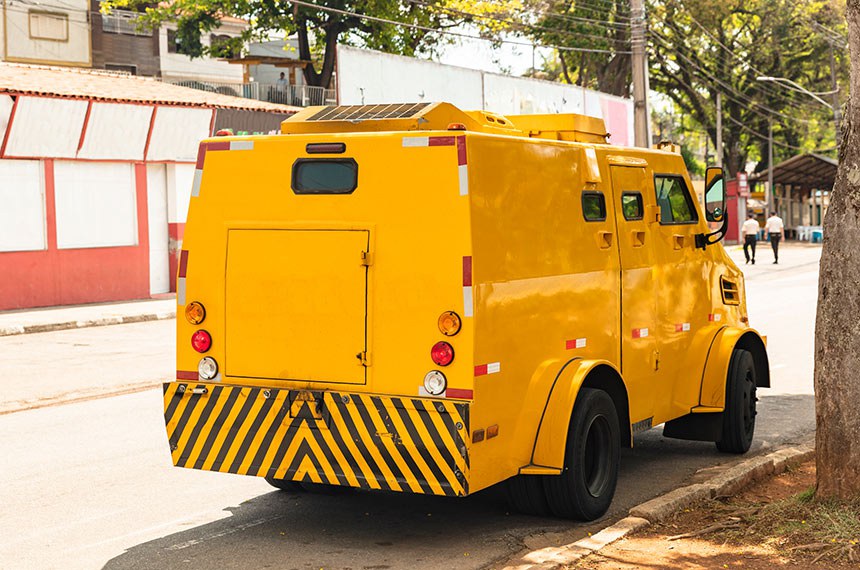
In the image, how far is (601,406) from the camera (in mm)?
7441

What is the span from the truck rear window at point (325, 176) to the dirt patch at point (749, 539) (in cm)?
246

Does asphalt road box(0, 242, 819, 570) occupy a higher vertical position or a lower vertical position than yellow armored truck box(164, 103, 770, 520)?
lower

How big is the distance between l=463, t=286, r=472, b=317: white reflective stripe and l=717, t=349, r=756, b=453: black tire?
3505mm

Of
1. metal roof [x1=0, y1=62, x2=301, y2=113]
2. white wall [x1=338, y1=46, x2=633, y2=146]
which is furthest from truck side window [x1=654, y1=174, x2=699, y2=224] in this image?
white wall [x1=338, y1=46, x2=633, y2=146]

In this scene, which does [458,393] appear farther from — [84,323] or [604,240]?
[84,323]

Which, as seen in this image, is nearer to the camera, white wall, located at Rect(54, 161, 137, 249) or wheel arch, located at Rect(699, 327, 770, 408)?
wheel arch, located at Rect(699, 327, 770, 408)

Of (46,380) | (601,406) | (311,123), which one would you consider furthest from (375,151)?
(46,380)

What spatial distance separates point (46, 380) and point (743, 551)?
33.3ft

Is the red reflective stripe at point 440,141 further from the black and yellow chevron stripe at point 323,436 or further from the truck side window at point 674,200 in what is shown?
the truck side window at point 674,200

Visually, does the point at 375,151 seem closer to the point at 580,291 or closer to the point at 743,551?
the point at 580,291

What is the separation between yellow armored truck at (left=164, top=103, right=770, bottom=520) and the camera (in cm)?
660

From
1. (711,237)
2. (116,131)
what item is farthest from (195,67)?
(711,237)

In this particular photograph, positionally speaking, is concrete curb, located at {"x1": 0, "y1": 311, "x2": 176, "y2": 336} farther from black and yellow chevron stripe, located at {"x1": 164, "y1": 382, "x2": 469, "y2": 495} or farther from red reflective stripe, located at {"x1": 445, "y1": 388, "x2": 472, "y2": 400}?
red reflective stripe, located at {"x1": 445, "y1": 388, "x2": 472, "y2": 400}

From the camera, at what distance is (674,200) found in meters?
9.12
